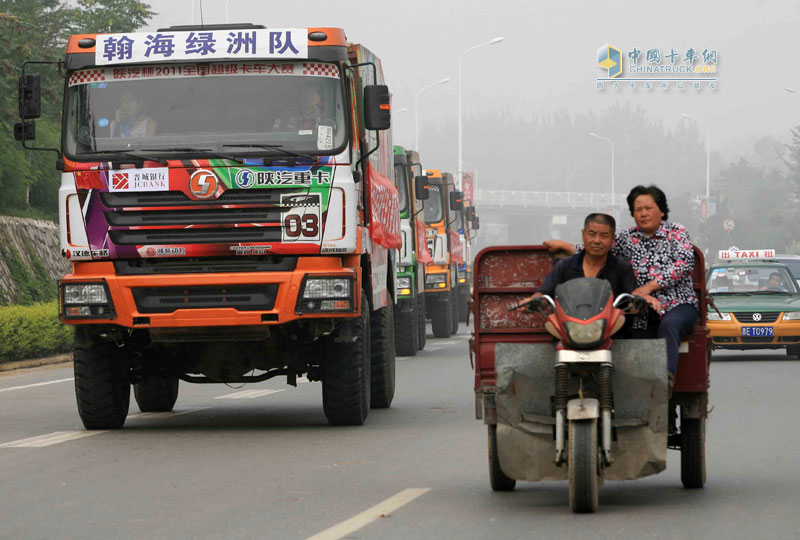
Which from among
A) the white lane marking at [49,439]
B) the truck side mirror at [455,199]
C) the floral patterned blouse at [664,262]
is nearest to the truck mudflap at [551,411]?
the floral patterned blouse at [664,262]

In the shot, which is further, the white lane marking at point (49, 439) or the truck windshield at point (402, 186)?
the truck windshield at point (402, 186)

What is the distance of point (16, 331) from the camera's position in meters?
24.3

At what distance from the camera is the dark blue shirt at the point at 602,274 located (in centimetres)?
844

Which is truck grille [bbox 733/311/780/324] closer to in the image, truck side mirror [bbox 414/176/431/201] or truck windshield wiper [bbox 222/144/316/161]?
truck side mirror [bbox 414/176/431/201]

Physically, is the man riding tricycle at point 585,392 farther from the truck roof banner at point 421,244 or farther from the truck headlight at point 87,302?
the truck roof banner at point 421,244

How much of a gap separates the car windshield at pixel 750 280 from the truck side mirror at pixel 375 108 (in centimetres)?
1247

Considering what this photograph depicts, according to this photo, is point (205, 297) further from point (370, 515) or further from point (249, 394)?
point (249, 394)

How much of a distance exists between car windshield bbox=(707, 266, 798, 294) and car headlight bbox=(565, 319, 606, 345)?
666 inches

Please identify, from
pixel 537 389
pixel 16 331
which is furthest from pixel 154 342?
pixel 16 331

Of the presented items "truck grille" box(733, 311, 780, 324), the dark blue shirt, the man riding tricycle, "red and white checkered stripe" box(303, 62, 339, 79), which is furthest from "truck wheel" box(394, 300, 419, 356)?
the dark blue shirt

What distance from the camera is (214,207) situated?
1252 cm

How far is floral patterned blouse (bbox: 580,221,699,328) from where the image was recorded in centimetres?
866

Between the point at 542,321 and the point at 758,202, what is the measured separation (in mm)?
113560

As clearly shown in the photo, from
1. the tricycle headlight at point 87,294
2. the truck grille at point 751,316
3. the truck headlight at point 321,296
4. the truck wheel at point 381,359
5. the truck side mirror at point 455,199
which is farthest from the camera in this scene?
the truck side mirror at point 455,199
